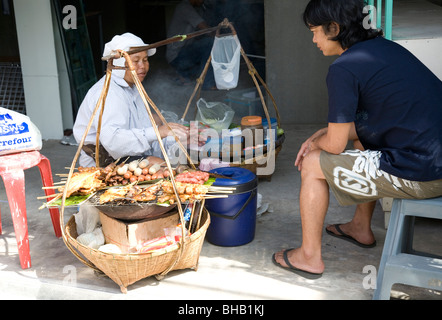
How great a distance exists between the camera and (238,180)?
12.0 ft

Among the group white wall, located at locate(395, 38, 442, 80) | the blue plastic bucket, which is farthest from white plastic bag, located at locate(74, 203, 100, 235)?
white wall, located at locate(395, 38, 442, 80)

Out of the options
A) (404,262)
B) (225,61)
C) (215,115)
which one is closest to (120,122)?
(215,115)

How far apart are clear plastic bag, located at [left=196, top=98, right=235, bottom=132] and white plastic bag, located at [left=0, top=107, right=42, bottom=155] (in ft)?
5.96

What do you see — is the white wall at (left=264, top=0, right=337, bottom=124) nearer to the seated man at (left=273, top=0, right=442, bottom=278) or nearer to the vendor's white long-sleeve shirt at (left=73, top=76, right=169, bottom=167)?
the vendor's white long-sleeve shirt at (left=73, top=76, right=169, bottom=167)

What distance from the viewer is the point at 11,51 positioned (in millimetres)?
8680

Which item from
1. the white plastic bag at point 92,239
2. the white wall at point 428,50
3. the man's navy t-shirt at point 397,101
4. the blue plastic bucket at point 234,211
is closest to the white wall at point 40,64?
the white plastic bag at point 92,239

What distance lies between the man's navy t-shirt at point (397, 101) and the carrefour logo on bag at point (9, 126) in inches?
86.7

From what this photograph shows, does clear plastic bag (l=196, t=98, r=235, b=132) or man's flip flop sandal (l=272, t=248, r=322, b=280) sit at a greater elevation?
clear plastic bag (l=196, t=98, r=235, b=132)

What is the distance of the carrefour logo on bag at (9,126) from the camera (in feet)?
12.1

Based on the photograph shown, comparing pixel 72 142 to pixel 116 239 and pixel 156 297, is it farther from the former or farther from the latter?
pixel 156 297

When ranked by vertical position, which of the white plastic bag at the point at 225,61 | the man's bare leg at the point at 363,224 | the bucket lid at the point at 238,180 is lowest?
the man's bare leg at the point at 363,224

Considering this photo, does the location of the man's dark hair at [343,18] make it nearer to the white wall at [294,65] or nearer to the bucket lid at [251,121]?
the bucket lid at [251,121]

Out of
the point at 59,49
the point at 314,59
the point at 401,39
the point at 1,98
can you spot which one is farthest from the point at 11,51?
the point at 401,39

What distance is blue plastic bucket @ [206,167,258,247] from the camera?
12.1ft
